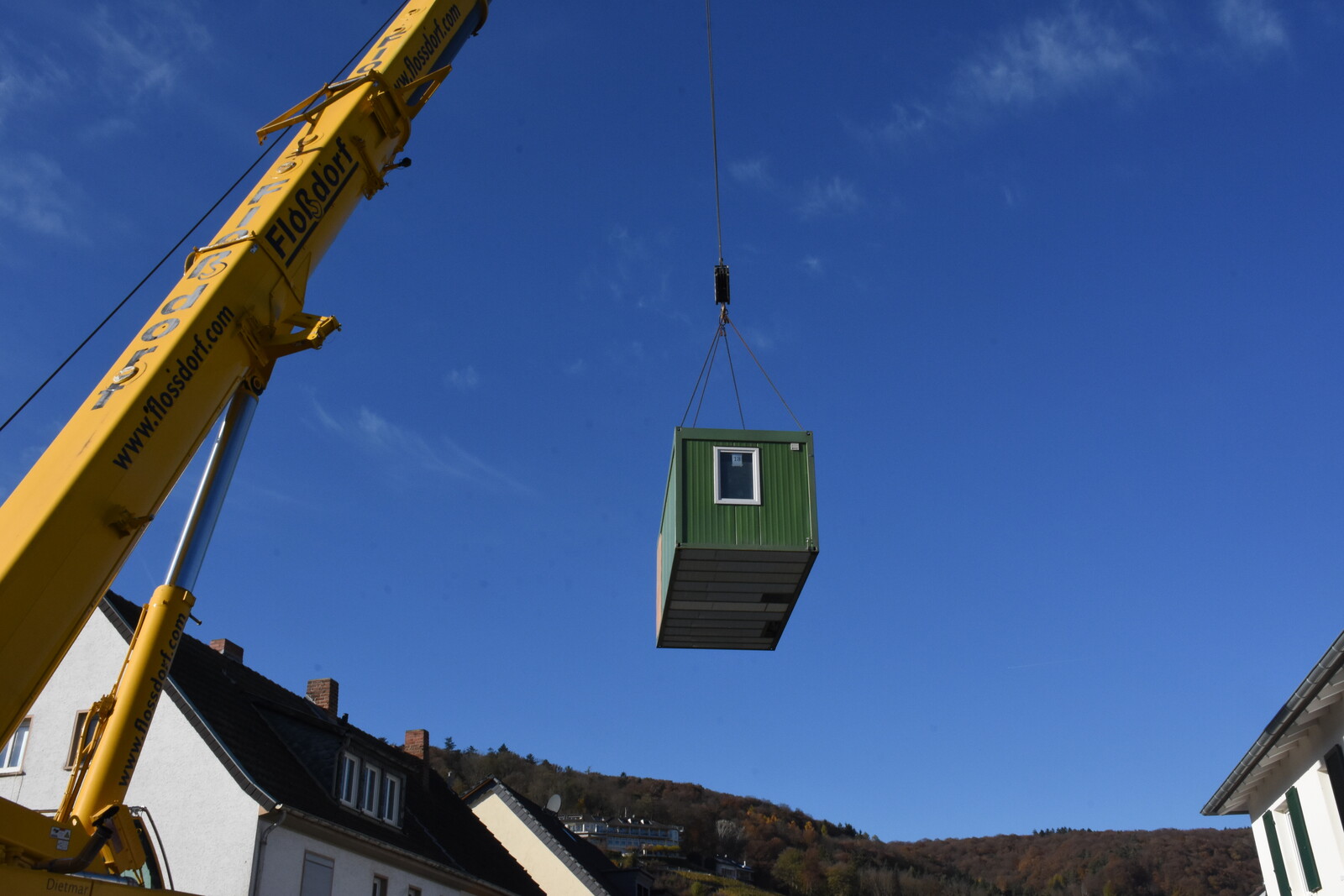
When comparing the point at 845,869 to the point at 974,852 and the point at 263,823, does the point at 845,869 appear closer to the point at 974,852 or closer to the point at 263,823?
the point at 974,852

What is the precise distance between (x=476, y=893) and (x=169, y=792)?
9.31m

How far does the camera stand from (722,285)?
19578 millimetres

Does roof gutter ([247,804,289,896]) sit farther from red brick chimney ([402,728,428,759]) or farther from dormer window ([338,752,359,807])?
red brick chimney ([402,728,428,759])

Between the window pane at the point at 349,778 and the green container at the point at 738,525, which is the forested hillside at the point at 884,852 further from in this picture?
the green container at the point at 738,525

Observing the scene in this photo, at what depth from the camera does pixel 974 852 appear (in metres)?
129

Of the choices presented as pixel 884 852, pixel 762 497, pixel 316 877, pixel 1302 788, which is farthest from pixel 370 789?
pixel 884 852

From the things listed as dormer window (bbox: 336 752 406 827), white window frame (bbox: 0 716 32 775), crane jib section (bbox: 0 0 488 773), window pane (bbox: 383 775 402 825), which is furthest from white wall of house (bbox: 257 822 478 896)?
crane jib section (bbox: 0 0 488 773)

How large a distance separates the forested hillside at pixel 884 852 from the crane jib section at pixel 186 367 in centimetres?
8248

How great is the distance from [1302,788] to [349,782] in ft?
52.4

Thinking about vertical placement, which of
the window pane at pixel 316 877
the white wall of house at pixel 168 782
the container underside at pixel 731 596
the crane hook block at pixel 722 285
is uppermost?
the crane hook block at pixel 722 285

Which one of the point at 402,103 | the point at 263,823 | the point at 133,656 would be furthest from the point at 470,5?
the point at 263,823

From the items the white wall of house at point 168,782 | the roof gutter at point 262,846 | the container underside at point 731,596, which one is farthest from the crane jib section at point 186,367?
the white wall of house at point 168,782

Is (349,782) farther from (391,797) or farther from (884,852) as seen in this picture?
(884,852)

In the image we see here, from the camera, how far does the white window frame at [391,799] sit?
23719 mm
